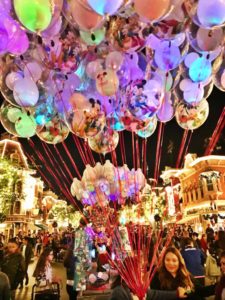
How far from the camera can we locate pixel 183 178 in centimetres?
4481

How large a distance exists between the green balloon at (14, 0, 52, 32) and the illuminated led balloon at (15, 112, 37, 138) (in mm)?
2164

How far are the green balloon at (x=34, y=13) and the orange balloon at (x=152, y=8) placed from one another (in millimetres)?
1024

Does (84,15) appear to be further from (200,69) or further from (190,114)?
(190,114)

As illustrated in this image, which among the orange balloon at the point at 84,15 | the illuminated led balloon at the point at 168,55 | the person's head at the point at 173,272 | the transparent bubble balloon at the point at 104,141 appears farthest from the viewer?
the transparent bubble balloon at the point at 104,141

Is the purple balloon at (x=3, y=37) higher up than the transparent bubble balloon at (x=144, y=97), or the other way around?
the purple balloon at (x=3, y=37)

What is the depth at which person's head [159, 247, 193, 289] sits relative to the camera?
3.28 meters

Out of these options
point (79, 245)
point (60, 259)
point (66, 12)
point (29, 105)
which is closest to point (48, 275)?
point (79, 245)

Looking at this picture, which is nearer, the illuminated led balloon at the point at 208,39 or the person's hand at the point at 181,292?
the person's hand at the point at 181,292

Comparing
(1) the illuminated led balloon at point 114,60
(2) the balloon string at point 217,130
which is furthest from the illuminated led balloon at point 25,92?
(2) the balloon string at point 217,130

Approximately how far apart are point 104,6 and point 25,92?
2.08 meters

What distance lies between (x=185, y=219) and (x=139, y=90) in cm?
3776

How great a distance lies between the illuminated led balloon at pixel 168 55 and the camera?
473 cm

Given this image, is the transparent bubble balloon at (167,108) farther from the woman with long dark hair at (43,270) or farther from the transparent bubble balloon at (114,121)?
the woman with long dark hair at (43,270)

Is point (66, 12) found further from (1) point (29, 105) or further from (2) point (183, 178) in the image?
(2) point (183, 178)
